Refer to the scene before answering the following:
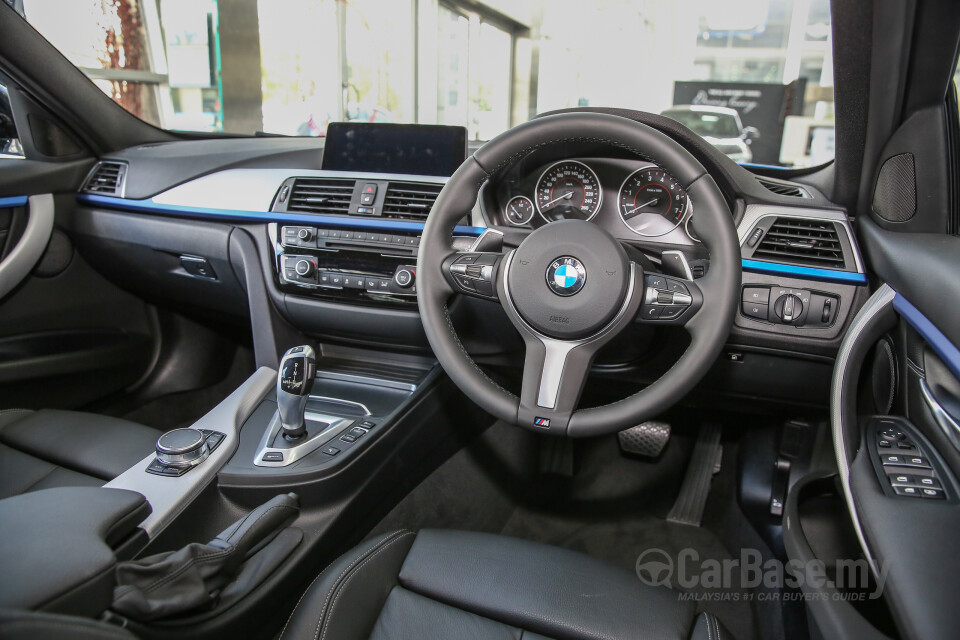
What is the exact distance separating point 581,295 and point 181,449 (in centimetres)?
95

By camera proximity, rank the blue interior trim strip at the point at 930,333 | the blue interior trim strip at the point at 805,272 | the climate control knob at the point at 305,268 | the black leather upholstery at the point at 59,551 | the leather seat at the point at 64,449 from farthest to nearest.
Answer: the climate control knob at the point at 305,268 < the leather seat at the point at 64,449 < the blue interior trim strip at the point at 805,272 < the blue interior trim strip at the point at 930,333 < the black leather upholstery at the point at 59,551

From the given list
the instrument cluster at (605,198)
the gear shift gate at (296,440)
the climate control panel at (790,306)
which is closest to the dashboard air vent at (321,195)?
the instrument cluster at (605,198)

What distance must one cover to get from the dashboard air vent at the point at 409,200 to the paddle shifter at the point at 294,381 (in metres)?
0.43

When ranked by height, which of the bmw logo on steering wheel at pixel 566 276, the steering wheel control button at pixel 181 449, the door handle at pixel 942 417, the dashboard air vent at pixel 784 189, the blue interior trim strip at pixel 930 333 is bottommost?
the steering wheel control button at pixel 181 449

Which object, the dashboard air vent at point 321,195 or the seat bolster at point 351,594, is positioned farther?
the dashboard air vent at point 321,195

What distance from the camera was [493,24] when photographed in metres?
5.57

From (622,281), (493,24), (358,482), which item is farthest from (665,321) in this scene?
(493,24)

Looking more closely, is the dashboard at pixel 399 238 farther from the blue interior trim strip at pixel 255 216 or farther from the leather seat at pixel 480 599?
the leather seat at pixel 480 599

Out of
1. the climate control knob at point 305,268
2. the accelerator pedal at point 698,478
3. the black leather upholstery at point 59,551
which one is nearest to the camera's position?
the black leather upholstery at point 59,551

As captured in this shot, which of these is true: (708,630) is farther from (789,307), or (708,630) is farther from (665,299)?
(789,307)

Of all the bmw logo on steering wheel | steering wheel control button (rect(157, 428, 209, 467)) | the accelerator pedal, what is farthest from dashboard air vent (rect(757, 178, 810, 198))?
steering wheel control button (rect(157, 428, 209, 467))

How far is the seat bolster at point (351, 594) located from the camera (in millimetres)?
1002

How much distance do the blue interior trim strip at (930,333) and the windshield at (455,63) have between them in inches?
18.7

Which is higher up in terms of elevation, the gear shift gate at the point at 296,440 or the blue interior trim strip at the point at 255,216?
the blue interior trim strip at the point at 255,216
